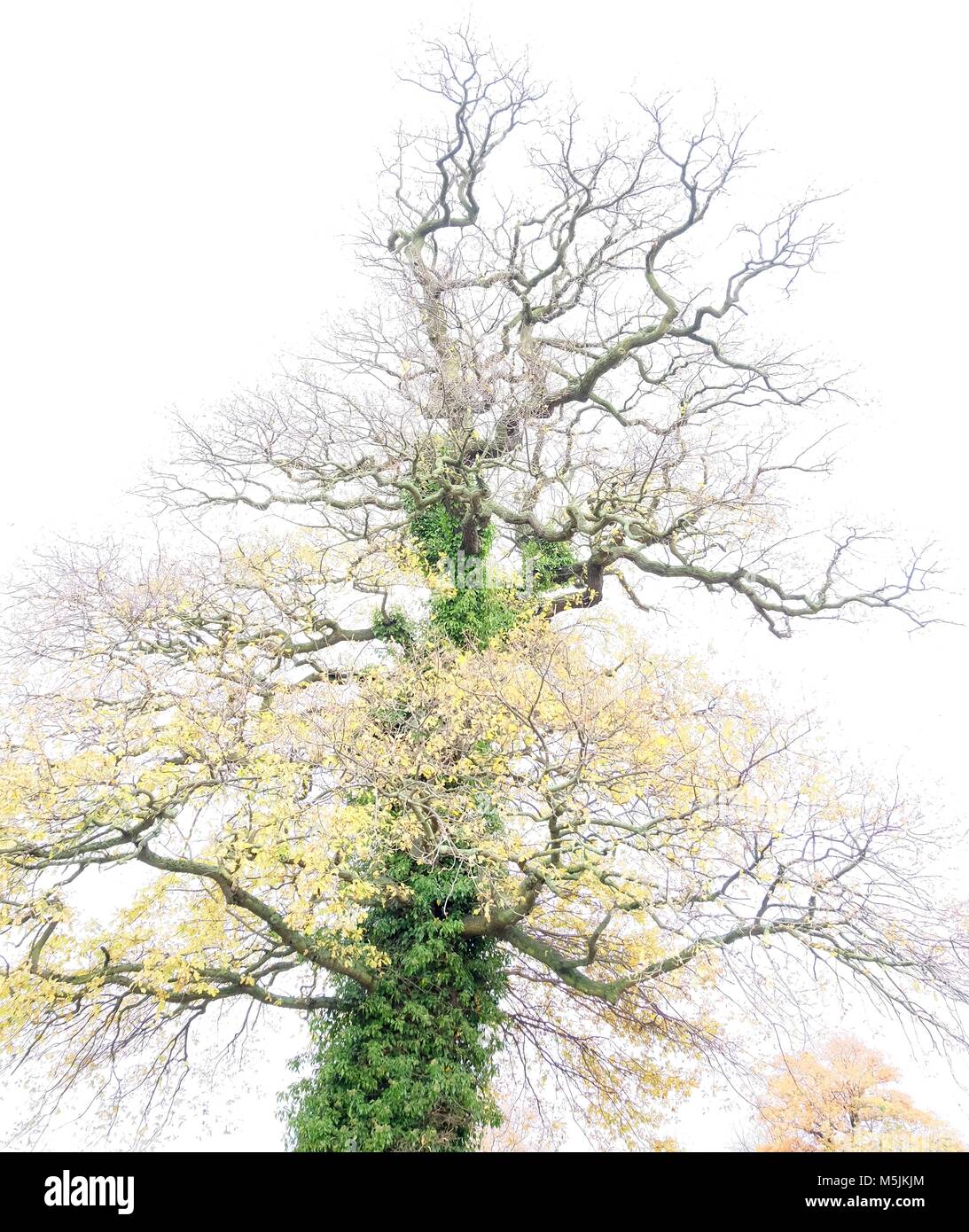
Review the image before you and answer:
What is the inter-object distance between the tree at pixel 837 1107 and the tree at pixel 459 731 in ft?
16.9

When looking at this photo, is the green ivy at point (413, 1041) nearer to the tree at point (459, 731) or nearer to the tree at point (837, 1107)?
the tree at point (459, 731)

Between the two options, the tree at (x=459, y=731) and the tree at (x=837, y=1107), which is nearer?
the tree at (x=459, y=731)

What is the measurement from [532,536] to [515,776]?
15.5ft

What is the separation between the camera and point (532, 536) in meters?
12.5

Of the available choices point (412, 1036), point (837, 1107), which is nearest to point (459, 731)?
point (412, 1036)

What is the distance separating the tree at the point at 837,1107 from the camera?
13.6 meters

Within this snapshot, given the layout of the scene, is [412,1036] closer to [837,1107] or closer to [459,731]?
[459,731]

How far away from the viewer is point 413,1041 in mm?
8820

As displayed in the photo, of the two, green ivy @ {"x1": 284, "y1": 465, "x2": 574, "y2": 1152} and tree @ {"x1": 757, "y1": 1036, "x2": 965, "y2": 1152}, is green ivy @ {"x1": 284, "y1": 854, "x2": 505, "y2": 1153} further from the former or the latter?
tree @ {"x1": 757, "y1": 1036, "x2": 965, "y2": 1152}

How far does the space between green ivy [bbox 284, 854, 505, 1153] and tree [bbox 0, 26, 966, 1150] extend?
40mm

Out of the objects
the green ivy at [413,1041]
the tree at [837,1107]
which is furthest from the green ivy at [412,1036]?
the tree at [837,1107]
